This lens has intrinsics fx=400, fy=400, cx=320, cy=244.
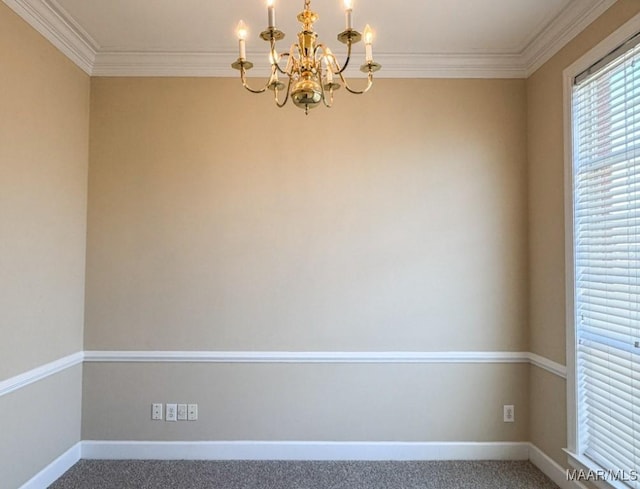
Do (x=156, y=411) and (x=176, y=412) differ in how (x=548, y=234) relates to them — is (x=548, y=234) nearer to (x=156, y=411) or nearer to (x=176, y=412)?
(x=176, y=412)

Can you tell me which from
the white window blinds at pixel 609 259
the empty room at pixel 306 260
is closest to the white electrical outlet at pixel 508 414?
the empty room at pixel 306 260

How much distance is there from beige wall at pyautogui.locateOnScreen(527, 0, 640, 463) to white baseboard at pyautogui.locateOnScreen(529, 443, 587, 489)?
0.17 feet

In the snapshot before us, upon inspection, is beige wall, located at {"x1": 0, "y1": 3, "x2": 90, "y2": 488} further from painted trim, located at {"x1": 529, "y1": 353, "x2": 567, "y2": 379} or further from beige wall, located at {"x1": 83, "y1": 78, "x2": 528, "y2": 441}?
painted trim, located at {"x1": 529, "y1": 353, "x2": 567, "y2": 379}

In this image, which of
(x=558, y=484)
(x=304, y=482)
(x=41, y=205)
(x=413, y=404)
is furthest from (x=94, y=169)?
(x=558, y=484)

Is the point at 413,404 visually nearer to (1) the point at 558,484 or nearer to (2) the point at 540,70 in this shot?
(1) the point at 558,484

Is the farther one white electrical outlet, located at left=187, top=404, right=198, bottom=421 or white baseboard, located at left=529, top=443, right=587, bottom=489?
white electrical outlet, located at left=187, top=404, right=198, bottom=421

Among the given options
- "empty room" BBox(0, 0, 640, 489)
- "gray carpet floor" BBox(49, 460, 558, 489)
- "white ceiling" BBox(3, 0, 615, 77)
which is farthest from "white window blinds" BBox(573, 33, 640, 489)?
"gray carpet floor" BBox(49, 460, 558, 489)

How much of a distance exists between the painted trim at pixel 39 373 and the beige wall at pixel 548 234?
3.29 metres

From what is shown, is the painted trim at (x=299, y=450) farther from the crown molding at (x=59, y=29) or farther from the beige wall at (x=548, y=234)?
the crown molding at (x=59, y=29)

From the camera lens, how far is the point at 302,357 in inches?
117

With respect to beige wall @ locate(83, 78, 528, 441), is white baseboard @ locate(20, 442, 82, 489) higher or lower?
lower

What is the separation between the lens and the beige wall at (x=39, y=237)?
2.23 metres

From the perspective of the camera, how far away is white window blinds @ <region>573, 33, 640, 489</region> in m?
2.04

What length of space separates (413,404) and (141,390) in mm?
2028
